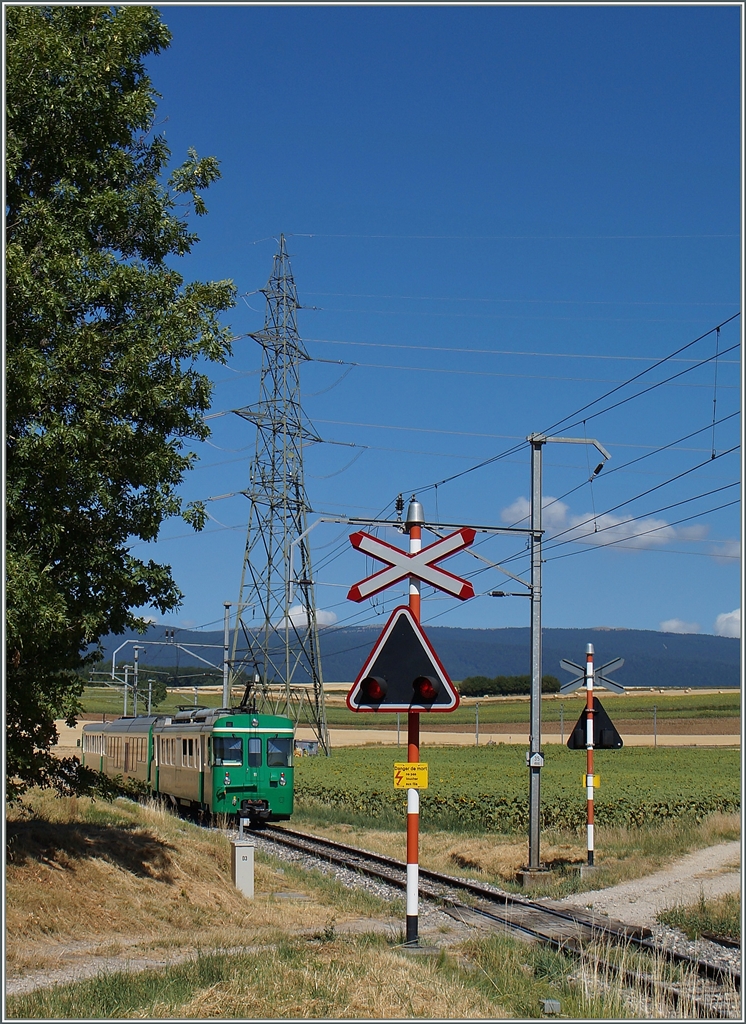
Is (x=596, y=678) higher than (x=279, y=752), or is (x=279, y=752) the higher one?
(x=596, y=678)

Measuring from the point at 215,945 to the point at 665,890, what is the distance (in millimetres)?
8124

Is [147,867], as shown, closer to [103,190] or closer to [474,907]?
[474,907]

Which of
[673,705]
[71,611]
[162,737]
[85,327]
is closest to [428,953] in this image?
[71,611]

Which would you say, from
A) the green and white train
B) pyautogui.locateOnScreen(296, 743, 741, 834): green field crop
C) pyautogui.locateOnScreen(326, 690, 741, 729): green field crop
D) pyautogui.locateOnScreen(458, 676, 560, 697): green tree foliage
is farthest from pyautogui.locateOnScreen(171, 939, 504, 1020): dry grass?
pyautogui.locateOnScreen(458, 676, 560, 697): green tree foliage

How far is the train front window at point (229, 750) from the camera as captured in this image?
26.2m

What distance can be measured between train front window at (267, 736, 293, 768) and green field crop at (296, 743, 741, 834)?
426 cm

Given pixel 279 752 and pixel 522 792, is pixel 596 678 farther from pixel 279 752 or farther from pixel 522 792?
pixel 522 792

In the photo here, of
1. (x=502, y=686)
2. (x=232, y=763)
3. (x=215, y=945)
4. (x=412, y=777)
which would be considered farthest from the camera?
(x=502, y=686)

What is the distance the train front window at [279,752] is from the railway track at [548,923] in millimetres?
3251

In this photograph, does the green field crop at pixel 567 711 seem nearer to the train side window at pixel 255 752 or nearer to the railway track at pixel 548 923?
the train side window at pixel 255 752

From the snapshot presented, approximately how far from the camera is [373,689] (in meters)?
8.06

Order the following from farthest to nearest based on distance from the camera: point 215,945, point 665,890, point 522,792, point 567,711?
1. point 567,711
2. point 522,792
3. point 665,890
4. point 215,945

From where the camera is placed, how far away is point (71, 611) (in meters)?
12.5

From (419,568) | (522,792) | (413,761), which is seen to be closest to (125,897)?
(413,761)
